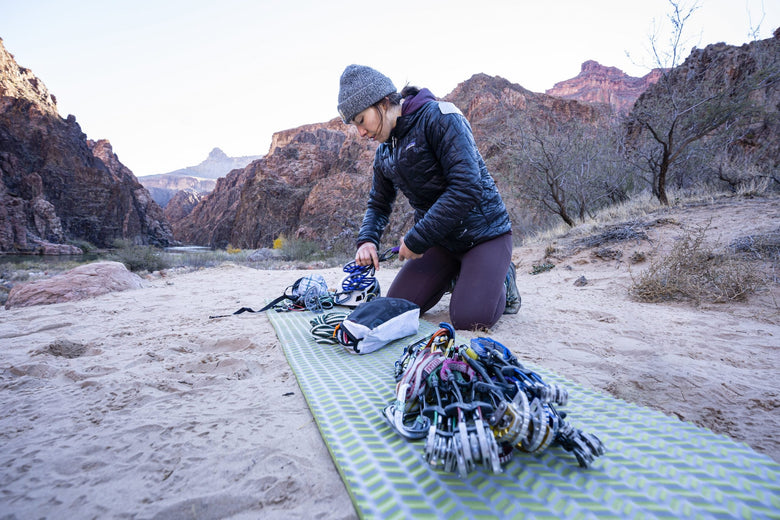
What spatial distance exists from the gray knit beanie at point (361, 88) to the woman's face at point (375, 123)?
51 mm

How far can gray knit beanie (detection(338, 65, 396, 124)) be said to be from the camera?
2.15 m

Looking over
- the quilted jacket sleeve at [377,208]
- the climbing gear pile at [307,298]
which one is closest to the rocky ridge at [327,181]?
the climbing gear pile at [307,298]

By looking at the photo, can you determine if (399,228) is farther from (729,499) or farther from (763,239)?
(729,499)

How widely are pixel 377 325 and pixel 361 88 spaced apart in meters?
1.49

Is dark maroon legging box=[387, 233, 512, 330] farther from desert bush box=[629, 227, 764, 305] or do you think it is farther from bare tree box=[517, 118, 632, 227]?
bare tree box=[517, 118, 632, 227]

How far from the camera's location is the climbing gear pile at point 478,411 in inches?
34.2

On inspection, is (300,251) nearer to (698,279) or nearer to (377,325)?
(377,325)

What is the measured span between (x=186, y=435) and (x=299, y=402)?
15.4 inches

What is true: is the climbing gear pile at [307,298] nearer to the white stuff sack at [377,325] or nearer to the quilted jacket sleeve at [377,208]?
the quilted jacket sleeve at [377,208]

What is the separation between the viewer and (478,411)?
0.93m

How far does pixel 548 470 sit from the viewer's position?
90cm

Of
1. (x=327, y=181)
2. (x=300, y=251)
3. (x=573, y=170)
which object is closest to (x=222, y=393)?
(x=573, y=170)

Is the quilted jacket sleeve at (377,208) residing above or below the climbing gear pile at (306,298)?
above

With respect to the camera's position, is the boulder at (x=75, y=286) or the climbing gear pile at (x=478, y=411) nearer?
the climbing gear pile at (x=478, y=411)
